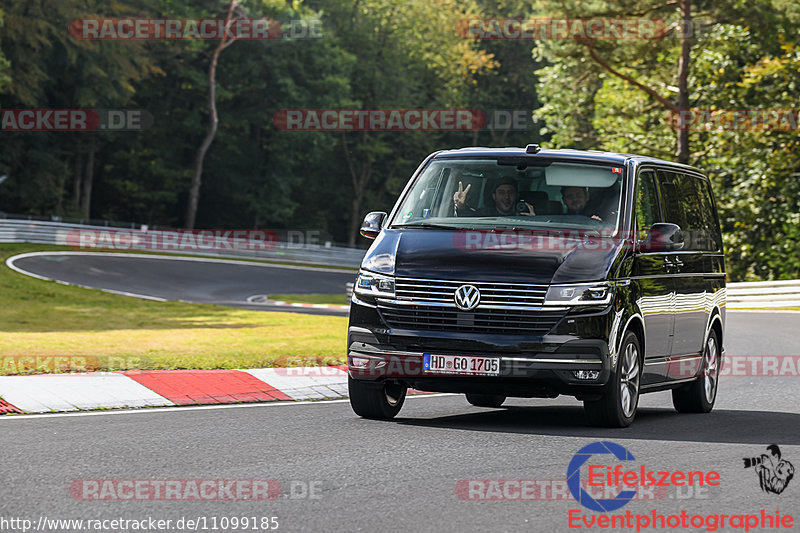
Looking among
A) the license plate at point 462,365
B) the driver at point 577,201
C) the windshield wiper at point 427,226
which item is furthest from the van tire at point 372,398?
the driver at point 577,201

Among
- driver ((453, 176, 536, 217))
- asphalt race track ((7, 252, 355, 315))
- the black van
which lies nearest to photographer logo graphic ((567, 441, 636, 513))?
the black van

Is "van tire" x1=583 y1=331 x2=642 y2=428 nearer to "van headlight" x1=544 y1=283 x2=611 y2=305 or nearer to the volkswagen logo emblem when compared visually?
"van headlight" x1=544 y1=283 x2=611 y2=305

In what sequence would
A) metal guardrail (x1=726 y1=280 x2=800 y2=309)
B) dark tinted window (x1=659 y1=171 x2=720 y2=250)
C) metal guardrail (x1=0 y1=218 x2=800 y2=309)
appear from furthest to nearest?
metal guardrail (x1=0 y1=218 x2=800 y2=309), metal guardrail (x1=726 y1=280 x2=800 y2=309), dark tinted window (x1=659 y1=171 x2=720 y2=250)

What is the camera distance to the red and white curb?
1063cm

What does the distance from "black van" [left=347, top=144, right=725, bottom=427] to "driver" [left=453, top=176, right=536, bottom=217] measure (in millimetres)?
12

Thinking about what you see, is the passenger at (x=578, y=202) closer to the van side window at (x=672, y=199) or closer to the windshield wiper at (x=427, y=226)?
the windshield wiper at (x=427, y=226)

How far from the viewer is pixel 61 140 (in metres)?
68.1

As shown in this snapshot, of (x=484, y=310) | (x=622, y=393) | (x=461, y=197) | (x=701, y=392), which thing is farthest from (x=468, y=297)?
(x=701, y=392)

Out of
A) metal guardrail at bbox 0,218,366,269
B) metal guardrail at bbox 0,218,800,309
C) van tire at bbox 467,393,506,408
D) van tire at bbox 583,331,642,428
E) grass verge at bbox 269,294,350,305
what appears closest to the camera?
van tire at bbox 583,331,642,428

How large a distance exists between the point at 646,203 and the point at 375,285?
2678 mm

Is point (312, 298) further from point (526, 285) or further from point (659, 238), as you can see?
point (526, 285)

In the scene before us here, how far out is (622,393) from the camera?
9797mm

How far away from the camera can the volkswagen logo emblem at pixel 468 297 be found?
9336 mm

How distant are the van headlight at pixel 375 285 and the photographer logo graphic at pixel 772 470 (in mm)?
2946
